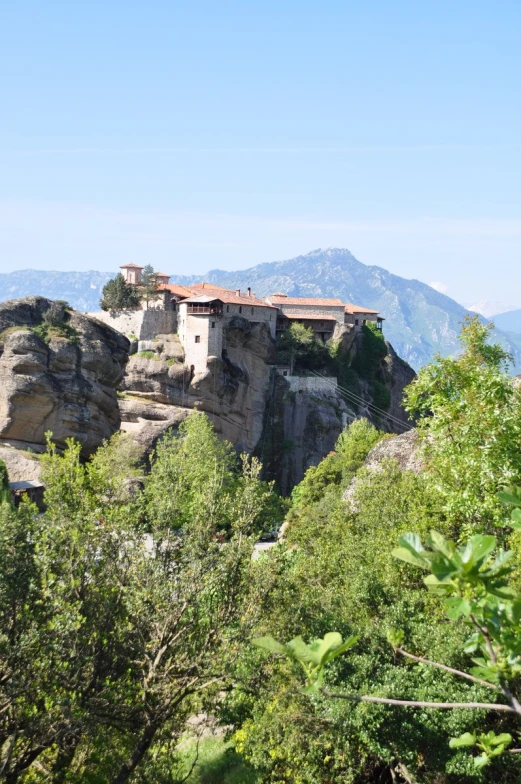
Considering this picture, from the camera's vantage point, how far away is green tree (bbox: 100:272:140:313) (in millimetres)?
71188

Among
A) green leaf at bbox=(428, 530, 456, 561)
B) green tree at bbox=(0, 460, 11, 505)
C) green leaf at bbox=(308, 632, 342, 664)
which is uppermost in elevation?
green leaf at bbox=(428, 530, 456, 561)

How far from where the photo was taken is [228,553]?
1513 centimetres

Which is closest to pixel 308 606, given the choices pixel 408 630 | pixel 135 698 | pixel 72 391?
pixel 408 630

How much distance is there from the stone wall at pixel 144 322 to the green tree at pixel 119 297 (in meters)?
1.21

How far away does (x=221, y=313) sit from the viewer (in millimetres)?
68625

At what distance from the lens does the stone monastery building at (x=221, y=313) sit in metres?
66.9

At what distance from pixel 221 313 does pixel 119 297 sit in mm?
9758

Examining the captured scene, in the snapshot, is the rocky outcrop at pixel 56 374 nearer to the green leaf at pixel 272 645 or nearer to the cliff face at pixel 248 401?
the cliff face at pixel 248 401

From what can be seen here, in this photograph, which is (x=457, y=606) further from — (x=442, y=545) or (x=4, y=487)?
(x=4, y=487)

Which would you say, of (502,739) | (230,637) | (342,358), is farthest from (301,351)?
(502,739)

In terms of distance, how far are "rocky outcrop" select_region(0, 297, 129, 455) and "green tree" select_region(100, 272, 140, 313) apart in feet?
55.2

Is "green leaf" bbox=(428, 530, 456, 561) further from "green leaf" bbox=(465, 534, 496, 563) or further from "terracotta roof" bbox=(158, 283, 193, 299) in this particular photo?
"terracotta roof" bbox=(158, 283, 193, 299)

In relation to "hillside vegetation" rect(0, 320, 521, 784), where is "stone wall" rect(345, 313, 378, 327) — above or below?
above

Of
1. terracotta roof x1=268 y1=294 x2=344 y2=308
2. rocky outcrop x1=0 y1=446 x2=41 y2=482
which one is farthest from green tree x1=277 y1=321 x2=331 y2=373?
rocky outcrop x1=0 y1=446 x2=41 y2=482
